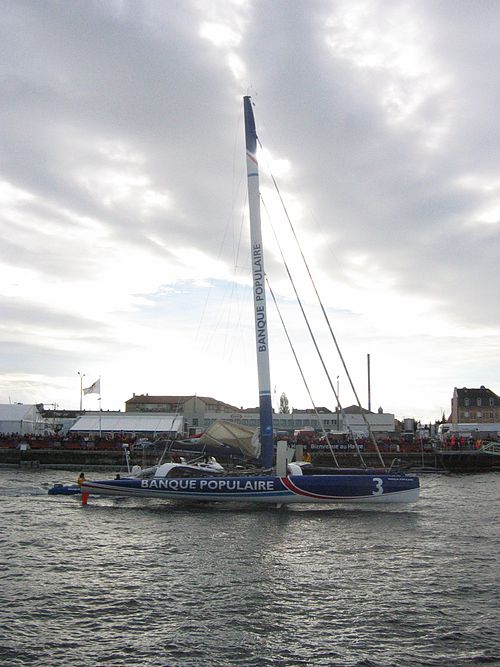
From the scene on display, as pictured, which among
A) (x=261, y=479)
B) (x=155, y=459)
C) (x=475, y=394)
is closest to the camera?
(x=261, y=479)

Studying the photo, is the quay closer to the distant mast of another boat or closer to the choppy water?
the distant mast of another boat

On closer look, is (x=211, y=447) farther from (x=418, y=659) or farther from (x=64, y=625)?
(x=418, y=659)

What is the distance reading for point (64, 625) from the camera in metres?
12.0

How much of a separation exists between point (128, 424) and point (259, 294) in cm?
3741

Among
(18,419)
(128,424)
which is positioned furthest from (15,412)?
(128,424)

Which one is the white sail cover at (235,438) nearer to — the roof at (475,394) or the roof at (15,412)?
the roof at (15,412)

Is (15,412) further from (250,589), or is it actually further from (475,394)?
(475,394)

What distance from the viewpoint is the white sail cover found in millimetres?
29125

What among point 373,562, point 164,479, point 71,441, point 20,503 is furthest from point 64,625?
point 71,441

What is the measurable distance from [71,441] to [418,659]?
156 ft

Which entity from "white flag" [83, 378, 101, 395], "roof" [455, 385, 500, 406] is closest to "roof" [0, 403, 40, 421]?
"white flag" [83, 378, 101, 395]

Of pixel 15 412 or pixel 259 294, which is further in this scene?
pixel 15 412

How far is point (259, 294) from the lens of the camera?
28219 mm

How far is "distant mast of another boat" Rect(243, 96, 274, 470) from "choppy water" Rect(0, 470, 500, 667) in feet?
11.1
